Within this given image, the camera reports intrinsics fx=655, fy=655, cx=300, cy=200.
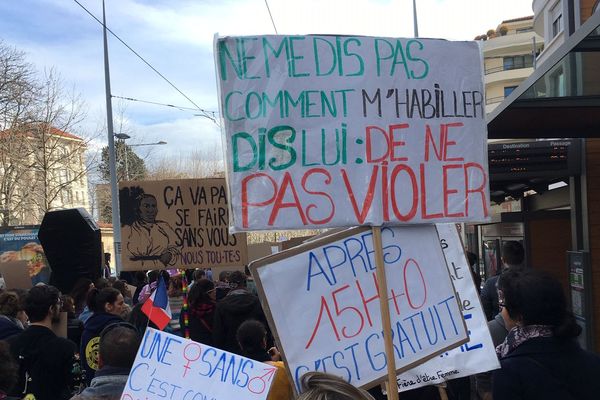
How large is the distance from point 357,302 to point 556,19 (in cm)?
1827

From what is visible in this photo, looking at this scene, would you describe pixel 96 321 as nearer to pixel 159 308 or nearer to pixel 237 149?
pixel 159 308

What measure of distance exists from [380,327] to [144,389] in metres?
1.03

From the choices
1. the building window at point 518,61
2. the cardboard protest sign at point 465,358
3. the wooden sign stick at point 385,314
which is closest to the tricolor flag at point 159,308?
the cardboard protest sign at point 465,358

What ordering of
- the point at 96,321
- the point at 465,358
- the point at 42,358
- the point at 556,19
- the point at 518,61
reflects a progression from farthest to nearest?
the point at 518,61 < the point at 556,19 < the point at 96,321 < the point at 42,358 < the point at 465,358

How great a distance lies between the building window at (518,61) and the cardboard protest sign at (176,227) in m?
60.2

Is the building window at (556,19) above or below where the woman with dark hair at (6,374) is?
above

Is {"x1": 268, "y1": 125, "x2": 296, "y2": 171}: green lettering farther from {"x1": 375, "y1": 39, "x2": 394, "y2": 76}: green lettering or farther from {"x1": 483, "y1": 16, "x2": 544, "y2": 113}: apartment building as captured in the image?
{"x1": 483, "y1": 16, "x2": 544, "y2": 113}: apartment building

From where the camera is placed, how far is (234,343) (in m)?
5.86

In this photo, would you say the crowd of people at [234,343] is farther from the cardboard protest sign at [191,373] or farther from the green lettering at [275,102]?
the green lettering at [275,102]

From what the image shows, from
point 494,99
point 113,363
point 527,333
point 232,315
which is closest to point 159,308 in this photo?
point 232,315

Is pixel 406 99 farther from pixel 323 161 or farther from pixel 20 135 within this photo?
pixel 20 135

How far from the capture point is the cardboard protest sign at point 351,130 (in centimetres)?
272

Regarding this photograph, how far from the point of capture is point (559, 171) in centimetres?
845

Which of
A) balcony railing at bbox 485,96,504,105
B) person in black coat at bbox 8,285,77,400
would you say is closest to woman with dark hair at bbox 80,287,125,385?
person in black coat at bbox 8,285,77,400
